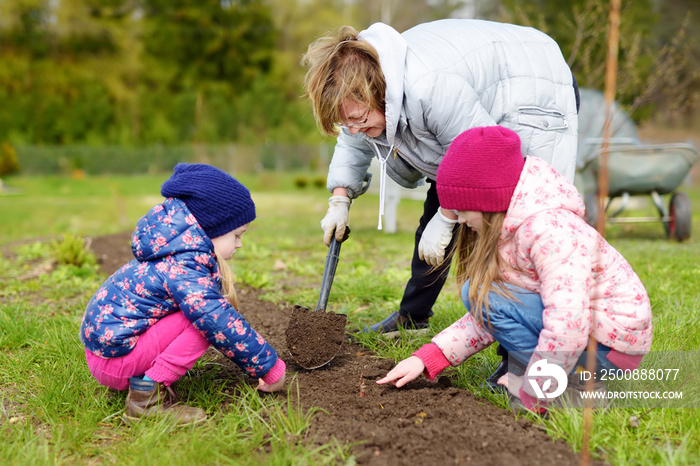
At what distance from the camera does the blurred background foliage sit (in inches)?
816

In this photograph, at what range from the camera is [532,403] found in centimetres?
181

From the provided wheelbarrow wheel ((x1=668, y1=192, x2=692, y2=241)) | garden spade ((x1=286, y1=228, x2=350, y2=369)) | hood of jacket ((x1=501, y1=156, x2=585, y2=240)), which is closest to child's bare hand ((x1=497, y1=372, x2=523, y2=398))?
hood of jacket ((x1=501, y1=156, x2=585, y2=240))

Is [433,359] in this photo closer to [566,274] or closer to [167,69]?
[566,274]

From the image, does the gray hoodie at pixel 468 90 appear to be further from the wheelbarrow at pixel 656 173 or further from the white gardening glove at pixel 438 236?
the wheelbarrow at pixel 656 173

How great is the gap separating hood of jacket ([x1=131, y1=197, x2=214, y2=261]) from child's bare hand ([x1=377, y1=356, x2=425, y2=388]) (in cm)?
78

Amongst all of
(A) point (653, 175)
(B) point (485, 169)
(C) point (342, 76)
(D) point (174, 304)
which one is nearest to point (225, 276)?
(D) point (174, 304)

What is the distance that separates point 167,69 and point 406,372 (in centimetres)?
2522

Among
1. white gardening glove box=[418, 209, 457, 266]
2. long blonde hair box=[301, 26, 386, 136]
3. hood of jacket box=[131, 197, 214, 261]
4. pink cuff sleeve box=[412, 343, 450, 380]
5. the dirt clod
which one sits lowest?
the dirt clod

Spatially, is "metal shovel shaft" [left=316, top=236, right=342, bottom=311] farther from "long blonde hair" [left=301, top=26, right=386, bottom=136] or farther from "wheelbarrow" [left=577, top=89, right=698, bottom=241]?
"wheelbarrow" [left=577, top=89, right=698, bottom=241]

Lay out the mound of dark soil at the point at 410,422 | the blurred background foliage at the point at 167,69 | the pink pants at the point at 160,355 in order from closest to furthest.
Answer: the mound of dark soil at the point at 410,422
the pink pants at the point at 160,355
the blurred background foliage at the point at 167,69

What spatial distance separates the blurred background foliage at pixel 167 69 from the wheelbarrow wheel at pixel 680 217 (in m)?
15.1

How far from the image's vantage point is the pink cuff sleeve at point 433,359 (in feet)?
6.57

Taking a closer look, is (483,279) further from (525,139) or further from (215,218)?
(215,218)

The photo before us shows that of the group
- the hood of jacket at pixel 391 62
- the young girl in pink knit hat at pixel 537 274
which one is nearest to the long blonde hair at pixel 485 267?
the young girl in pink knit hat at pixel 537 274
